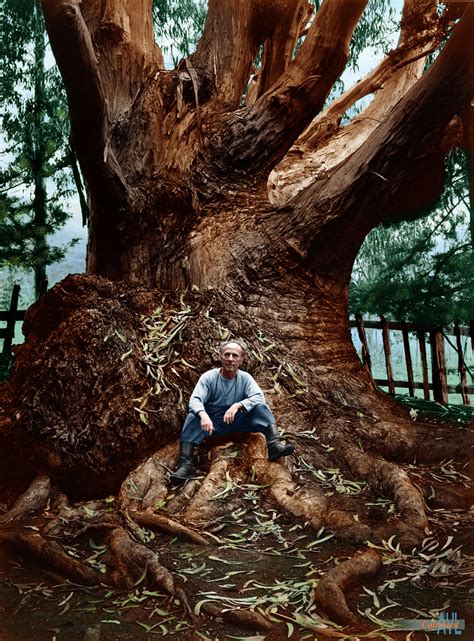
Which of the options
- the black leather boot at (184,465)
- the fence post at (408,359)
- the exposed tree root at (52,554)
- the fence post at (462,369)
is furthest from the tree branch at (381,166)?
the fence post at (408,359)

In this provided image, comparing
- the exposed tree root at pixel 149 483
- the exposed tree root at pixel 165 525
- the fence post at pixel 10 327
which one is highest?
the fence post at pixel 10 327

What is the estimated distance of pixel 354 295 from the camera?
6418 millimetres

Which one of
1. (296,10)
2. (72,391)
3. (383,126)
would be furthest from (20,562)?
(296,10)

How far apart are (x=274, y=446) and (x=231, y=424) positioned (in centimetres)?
22

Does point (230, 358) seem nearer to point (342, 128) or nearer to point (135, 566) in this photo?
point (135, 566)

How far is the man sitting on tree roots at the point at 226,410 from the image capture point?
2.62 m

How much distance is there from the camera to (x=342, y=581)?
1927mm

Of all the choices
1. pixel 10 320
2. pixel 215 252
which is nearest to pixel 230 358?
pixel 215 252

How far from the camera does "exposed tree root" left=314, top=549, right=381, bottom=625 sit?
5.88 ft

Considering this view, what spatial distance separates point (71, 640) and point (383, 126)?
2985 mm

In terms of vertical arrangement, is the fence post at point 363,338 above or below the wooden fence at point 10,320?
below

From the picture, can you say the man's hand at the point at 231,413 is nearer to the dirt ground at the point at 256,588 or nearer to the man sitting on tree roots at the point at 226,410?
the man sitting on tree roots at the point at 226,410

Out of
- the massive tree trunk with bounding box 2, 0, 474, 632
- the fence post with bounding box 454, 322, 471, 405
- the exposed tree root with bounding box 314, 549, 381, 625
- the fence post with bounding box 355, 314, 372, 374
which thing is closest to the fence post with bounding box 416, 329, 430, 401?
the fence post with bounding box 454, 322, 471, 405

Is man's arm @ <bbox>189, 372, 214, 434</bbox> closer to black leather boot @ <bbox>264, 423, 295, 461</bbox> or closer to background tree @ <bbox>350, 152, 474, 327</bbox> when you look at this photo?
black leather boot @ <bbox>264, 423, 295, 461</bbox>
